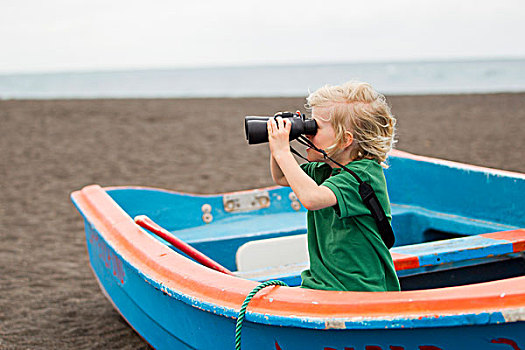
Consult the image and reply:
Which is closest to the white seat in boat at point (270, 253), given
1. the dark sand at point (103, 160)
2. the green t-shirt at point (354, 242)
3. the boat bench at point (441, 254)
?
the boat bench at point (441, 254)

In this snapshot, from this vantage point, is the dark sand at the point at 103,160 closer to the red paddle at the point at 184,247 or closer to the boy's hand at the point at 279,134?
the red paddle at the point at 184,247

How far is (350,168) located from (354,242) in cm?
Result: 27

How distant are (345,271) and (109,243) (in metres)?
1.47

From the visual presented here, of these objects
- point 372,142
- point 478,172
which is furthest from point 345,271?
point 478,172

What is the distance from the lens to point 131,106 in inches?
744

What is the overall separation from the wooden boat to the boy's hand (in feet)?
1.67

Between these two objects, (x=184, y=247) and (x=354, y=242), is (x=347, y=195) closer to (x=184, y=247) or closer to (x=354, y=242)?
(x=354, y=242)

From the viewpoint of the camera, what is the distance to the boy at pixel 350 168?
7.29 feet

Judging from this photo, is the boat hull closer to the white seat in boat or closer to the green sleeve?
the green sleeve

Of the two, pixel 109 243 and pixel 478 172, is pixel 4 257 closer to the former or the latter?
pixel 109 243

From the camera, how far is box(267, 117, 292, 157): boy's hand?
225 cm

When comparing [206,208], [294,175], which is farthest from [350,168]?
[206,208]

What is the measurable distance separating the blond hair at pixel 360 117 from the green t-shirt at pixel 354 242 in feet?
0.23

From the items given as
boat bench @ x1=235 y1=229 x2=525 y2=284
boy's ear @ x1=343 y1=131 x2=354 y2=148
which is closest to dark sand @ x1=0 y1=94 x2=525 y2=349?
boat bench @ x1=235 y1=229 x2=525 y2=284
